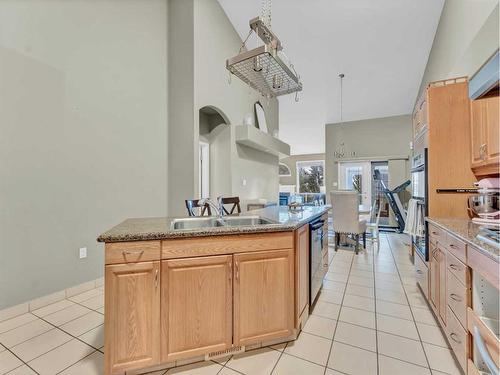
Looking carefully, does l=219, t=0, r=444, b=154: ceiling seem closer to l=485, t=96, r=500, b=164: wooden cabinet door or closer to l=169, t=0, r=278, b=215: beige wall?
l=169, t=0, r=278, b=215: beige wall

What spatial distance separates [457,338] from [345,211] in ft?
9.21

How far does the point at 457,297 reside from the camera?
1502 millimetres

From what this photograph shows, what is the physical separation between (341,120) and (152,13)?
567 cm

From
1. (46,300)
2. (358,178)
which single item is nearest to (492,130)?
(46,300)

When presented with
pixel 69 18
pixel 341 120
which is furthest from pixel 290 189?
pixel 69 18

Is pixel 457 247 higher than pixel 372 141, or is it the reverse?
pixel 372 141

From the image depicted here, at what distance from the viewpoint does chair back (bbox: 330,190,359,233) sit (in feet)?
13.5

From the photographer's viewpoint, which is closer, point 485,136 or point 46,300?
point 485,136

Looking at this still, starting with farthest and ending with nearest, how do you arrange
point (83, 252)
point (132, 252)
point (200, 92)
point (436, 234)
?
1. point (200, 92)
2. point (83, 252)
3. point (436, 234)
4. point (132, 252)

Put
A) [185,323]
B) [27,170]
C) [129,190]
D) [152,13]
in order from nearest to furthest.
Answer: [185,323] → [27,170] → [129,190] → [152,13]

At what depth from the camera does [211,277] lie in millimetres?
1511

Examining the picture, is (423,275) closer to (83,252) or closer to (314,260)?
(314,260)

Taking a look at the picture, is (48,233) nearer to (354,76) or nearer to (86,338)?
(86,338)

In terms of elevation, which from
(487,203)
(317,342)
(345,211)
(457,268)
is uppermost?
(487,203)
